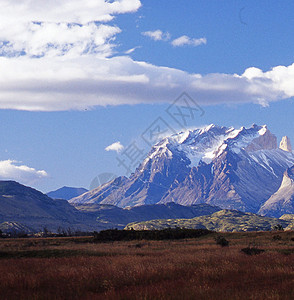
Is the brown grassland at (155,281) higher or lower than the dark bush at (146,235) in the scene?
higher

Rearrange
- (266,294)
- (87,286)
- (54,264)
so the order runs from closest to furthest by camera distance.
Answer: (266,294), (87,286), (54,264)

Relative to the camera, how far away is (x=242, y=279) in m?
23.8

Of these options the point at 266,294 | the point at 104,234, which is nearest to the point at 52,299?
the point at 266,294

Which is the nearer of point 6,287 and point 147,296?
point 147,296

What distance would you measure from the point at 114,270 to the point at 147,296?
7810 millimetres

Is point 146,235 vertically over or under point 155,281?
under

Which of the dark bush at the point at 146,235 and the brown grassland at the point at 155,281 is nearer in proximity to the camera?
the brown grassland at the point at 155,281

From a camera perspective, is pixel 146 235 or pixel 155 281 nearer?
pixel 155 281

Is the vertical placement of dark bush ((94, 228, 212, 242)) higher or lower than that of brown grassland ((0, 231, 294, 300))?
lower

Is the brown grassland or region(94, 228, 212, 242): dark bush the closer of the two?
the brown grassland

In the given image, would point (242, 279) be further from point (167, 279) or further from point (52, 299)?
point (52, 299)

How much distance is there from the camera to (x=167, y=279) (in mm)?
23859

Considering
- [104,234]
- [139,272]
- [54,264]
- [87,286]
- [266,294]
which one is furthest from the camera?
[104,234]

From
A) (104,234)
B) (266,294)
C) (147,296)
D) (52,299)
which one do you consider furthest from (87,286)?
(104,234)
